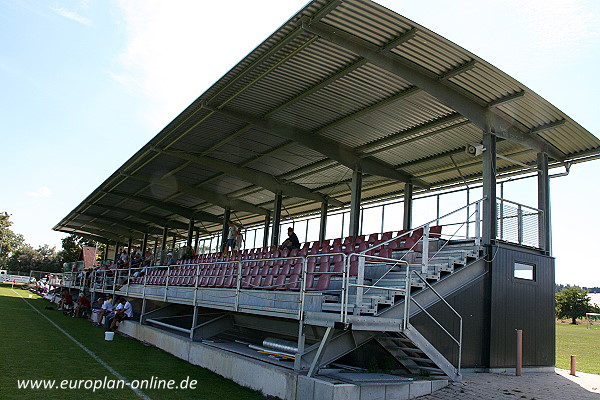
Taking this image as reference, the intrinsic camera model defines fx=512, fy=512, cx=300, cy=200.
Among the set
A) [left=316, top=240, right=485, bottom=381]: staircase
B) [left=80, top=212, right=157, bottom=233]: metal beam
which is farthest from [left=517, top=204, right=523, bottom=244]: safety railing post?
[left=80, top=212, right=157, bottom=233]: metal beam

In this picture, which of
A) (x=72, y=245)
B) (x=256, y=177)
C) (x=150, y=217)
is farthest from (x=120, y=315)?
(x=72, y=245)

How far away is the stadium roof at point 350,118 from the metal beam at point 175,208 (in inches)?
118

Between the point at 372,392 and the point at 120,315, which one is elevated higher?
the point at 120,315

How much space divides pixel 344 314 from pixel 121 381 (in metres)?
4.21

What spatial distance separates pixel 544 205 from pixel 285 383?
371 inches

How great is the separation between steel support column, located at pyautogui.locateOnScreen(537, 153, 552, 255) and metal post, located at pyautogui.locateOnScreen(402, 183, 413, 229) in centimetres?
634

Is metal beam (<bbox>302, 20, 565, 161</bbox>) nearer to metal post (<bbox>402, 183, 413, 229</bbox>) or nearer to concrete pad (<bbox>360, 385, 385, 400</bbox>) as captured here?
metal post (<bbox>402, 183, 413, 229</bbox>)

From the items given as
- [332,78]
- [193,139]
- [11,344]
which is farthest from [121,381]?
[193,139]

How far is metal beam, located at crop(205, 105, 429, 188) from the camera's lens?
15547 mm

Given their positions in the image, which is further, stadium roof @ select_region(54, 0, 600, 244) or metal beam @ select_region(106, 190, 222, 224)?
metal beam @ select_region(106, 190, 222, 224)

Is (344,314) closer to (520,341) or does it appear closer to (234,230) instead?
(520,341)

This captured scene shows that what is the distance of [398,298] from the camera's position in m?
9.44

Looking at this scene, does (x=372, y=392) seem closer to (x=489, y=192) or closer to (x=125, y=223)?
(x=489, y=192)

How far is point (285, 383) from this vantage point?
8.22m
